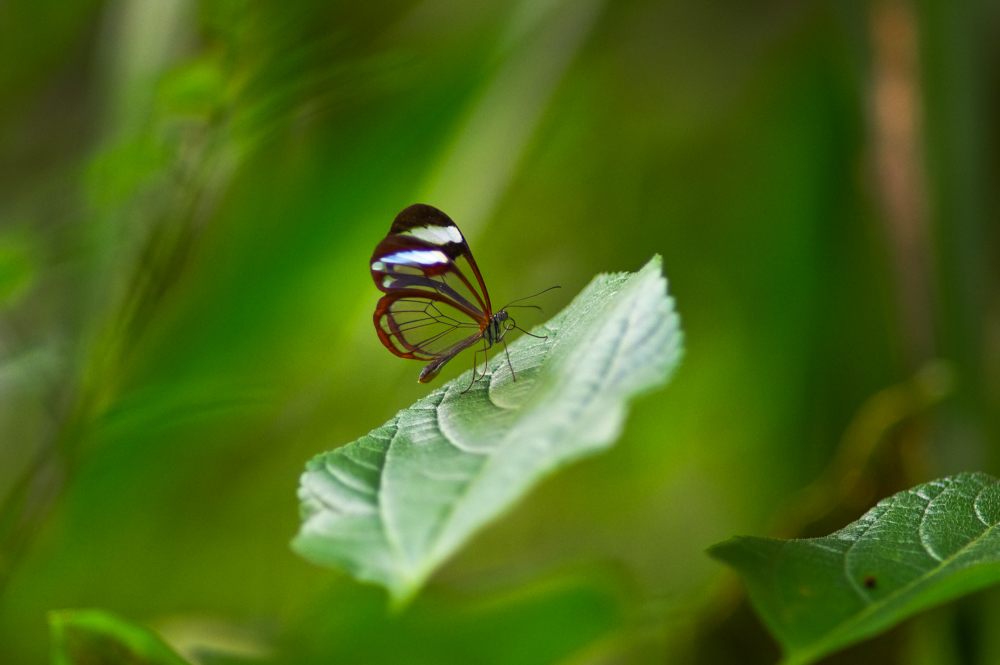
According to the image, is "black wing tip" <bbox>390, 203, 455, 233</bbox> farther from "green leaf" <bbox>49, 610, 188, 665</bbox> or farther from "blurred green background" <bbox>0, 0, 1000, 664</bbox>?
"blurred green background" <bbox>0, 0, 1000, 664</bbox>

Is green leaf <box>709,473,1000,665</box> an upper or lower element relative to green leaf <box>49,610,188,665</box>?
lower

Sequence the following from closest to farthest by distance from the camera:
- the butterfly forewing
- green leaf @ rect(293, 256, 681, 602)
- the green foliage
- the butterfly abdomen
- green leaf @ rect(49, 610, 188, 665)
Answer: green leaf @ rect(293, 256, 681, 602) → green leaf @ rect(49, 610, 188, 665) → the butterfly forewing → the butterfly abdomen → the green foliage

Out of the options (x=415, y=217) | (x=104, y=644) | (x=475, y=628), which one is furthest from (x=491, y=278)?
(x=104, y=644)

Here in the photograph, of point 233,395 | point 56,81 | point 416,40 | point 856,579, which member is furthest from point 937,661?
point 56,81

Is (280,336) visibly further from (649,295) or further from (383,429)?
(649,295)

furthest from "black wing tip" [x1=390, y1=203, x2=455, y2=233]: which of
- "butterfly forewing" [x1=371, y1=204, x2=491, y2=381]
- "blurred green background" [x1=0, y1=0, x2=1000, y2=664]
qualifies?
"blurred green background" [x1=0, y1=0, x2=1000, y2=664]

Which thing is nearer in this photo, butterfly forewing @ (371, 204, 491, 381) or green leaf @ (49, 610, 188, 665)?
green leaf @ (49, 610, 188, 665)

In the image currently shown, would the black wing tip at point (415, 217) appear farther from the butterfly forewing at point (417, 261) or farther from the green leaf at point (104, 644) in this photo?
the green leaf at point (104, 644)
